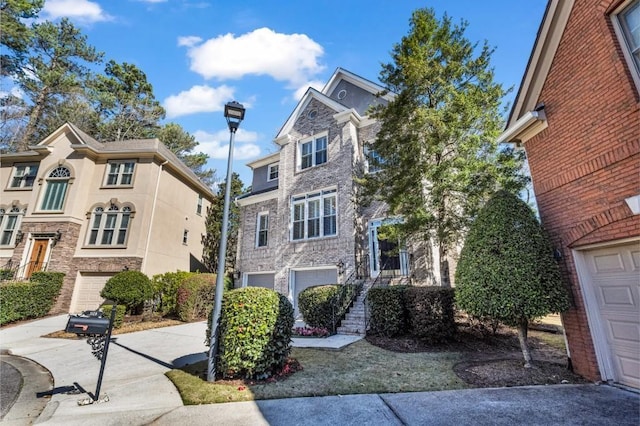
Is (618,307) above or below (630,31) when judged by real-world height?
below

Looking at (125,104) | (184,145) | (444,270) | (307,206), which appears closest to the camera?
(444,270)

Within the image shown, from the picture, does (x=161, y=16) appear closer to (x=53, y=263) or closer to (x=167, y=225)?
(x=167, y=225)

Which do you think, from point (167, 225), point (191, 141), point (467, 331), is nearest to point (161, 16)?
point (167, 225)

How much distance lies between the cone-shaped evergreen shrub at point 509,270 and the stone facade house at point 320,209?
5.06m

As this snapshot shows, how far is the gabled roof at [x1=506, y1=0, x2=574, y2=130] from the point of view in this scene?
550 centimetres

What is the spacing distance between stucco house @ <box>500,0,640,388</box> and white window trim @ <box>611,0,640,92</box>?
0.01 metres

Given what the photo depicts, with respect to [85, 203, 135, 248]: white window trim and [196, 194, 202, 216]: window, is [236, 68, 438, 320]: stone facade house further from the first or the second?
[85, 203, 135, 248]: white window trim

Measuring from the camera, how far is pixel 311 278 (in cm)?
1346

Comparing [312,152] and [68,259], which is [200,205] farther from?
[312,152]

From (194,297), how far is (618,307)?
42.9ft

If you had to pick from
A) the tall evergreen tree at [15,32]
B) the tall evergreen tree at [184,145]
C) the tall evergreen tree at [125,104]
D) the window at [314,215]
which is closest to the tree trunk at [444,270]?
the window at [314,215]

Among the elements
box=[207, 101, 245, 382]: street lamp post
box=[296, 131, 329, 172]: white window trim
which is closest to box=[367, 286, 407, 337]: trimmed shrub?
box=[207, 101, 245, 382]: street lamp post

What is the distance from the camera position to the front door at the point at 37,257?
1444 centimetres

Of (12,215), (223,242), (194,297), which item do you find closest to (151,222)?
(194,297)
